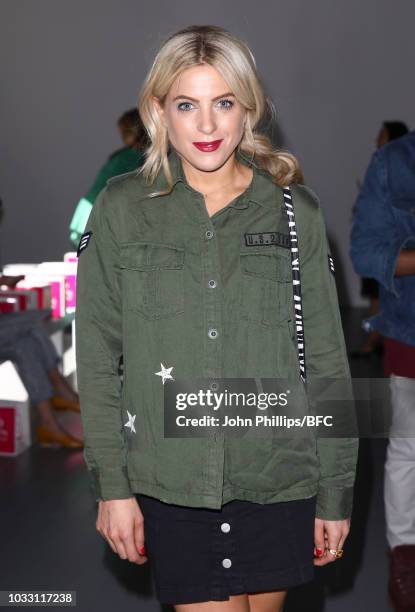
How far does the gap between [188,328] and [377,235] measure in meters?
1.24

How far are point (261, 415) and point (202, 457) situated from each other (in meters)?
0.13

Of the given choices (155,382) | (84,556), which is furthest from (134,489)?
(84,556)

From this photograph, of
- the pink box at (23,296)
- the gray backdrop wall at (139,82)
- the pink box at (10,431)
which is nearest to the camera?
the pink box at (10,431)

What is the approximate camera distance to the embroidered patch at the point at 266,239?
65.5 inches

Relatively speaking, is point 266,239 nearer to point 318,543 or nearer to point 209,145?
point 209,145

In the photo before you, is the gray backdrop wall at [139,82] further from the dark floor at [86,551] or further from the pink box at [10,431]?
the dark floor at [86,551]

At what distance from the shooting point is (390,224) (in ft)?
8.99

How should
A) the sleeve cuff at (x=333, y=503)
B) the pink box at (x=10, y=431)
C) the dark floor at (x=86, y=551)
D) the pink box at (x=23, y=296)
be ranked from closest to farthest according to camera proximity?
the sleeve cuff at (x=333, y=503)
the dark floor at (x=86, y=551)
the pink box at (x=10, y=431)
the pink box at (x=23, y=296)

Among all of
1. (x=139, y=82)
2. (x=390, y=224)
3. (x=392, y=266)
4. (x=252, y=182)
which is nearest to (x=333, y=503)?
(x=252, y=182)

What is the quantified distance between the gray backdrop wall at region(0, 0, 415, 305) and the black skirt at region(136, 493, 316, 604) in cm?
694

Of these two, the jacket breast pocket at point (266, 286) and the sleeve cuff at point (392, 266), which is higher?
the jacket breast pocket at point (266, 286)

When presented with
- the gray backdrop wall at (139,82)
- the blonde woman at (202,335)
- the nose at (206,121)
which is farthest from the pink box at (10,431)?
the gray backdrop wall at (139,82)

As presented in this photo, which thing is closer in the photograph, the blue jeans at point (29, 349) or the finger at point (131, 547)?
the finger at point (131, 547)

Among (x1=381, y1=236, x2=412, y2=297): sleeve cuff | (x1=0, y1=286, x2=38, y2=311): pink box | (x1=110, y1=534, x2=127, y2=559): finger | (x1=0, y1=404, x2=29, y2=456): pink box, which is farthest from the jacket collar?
(x1=0, y1=286, x2=38, y2=311): pink box
